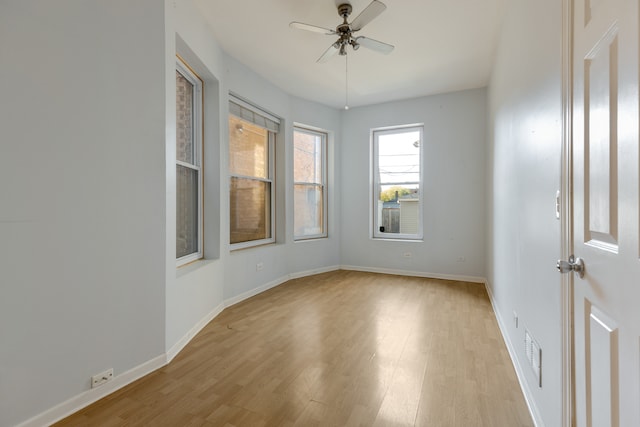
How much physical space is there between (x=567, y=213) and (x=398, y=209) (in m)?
4.09

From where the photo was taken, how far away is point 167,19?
220 cm

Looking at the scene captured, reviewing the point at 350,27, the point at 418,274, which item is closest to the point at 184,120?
the point at 350,27

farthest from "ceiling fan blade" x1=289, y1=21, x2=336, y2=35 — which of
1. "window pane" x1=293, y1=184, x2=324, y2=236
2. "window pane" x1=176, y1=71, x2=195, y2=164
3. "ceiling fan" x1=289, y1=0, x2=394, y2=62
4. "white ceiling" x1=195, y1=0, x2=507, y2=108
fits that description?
"window pane" x1=293, y1=184, x2=324, y2=236

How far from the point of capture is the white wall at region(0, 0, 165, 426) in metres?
1.45

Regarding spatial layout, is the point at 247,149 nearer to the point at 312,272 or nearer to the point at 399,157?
the point at 312,272

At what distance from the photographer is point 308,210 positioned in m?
5.18

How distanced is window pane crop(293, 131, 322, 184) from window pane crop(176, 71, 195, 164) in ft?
6.70

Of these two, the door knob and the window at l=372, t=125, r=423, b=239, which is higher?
the window at l=372, t=125, r=423, b=239

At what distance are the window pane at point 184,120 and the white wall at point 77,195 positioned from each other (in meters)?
0.69

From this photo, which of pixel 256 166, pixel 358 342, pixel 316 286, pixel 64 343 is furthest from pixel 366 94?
pixel 64 343

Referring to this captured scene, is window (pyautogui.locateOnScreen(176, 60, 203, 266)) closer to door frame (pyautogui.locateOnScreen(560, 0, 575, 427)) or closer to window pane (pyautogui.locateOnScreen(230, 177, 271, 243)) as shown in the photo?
window pane (pyautogui.locateOnScreen(230, 177, 271, 243))

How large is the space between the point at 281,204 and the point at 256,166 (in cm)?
69

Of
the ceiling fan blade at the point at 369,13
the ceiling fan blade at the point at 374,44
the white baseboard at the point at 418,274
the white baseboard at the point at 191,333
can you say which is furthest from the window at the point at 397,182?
the white baseboard at the point at 191,333

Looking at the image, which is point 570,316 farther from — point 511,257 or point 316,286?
point 316,286
